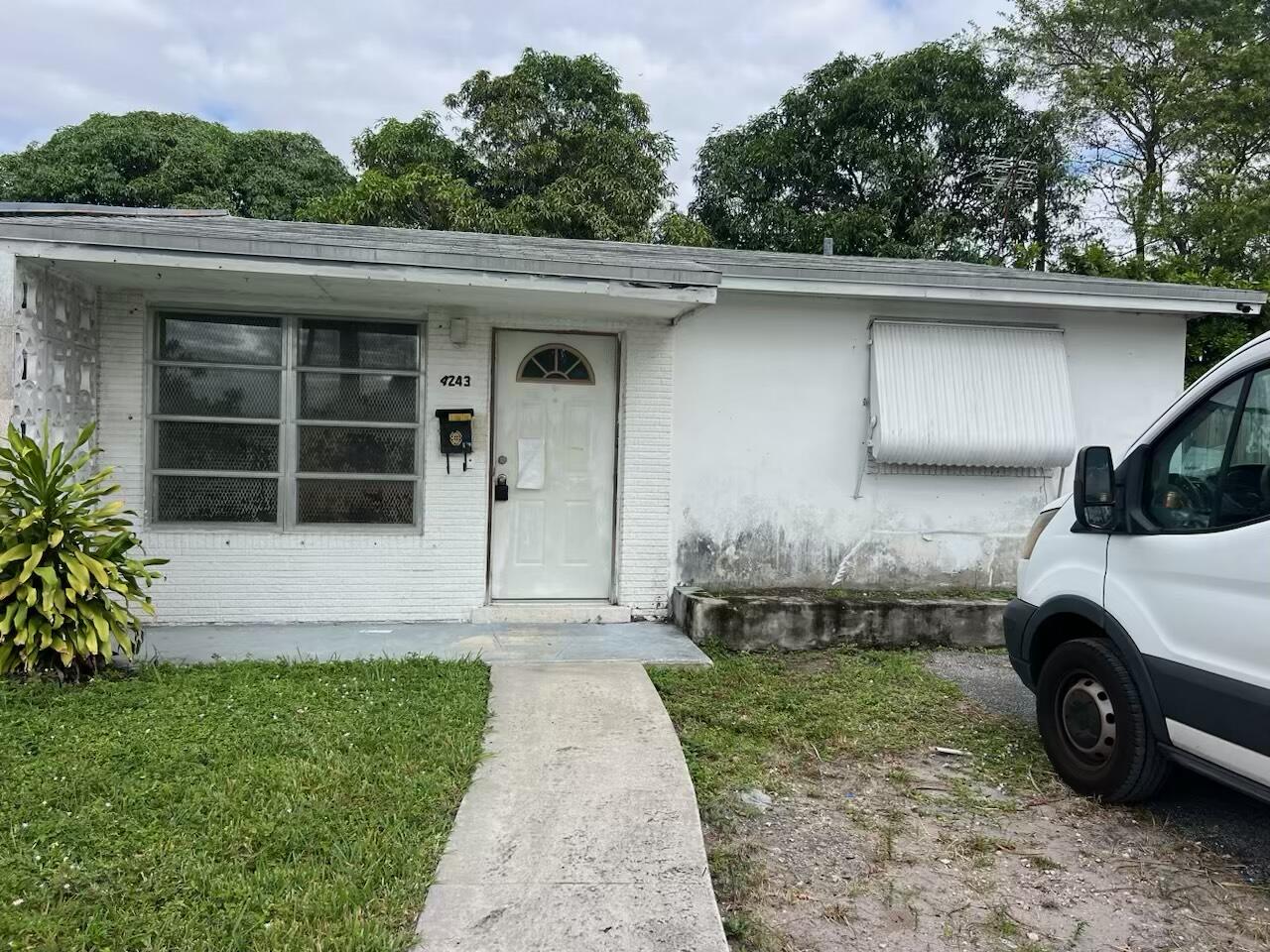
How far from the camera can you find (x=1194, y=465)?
3686 mm

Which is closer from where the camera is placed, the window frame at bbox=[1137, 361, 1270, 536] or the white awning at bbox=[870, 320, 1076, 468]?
the window frame at bbox=[1137, 361, 1270, 536]

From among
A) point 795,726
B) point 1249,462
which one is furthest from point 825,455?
point 1249,462

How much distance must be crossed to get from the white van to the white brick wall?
344 centimetres

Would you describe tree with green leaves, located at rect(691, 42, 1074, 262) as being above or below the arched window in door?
above

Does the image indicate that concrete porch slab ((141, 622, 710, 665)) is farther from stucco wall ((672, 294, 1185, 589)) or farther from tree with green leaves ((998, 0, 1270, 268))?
tree with green leaves ((998, 0, 1270, 268))

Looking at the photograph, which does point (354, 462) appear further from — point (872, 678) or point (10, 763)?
point (872, 678)

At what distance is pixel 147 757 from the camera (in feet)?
13.3

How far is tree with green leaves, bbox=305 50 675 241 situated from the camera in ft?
59.2

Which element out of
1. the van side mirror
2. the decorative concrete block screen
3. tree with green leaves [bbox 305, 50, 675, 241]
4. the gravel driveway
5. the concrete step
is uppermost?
tree with green leaves [bbox 305, 50, 675, 241]

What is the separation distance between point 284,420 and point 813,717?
15.0 feet

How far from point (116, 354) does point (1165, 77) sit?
2234 cm

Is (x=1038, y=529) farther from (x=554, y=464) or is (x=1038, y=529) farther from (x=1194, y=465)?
(x=554, y=464)

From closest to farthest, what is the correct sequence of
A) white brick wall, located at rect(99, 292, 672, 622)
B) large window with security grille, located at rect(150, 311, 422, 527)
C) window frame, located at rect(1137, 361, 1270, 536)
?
window frame, located at rect(1137, 361, 1270, 536) → white brick wall, located at rect(99, 292, 672, 622) → large window with security grille, located at rect(150, 311, 422, 527)

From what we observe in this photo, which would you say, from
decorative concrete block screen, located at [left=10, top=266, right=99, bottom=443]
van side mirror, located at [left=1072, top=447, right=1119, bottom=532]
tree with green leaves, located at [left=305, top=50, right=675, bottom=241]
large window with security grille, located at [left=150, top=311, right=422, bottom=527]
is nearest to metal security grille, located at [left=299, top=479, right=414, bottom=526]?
large window with security grille, located at [left=150, top=311, right=422, bottom=527]
